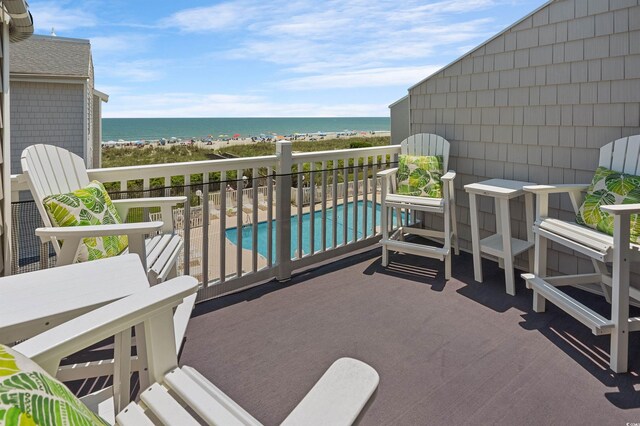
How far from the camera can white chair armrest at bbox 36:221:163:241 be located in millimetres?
1836

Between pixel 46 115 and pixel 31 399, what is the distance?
8.36 m

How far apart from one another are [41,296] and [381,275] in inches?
107

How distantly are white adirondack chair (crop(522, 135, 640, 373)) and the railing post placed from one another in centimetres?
183

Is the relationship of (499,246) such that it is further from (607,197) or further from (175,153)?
(175,153)

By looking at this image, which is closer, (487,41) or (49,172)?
(49,172)

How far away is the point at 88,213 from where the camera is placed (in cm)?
212

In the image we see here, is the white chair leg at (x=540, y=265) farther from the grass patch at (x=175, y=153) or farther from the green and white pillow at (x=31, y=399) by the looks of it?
the grass patch at (x=175, y=153)

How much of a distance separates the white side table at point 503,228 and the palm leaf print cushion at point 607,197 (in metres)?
0.48

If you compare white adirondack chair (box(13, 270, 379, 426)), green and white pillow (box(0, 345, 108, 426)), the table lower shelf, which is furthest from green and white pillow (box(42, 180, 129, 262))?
the table lower shelf

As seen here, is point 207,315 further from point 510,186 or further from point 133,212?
point 510,186

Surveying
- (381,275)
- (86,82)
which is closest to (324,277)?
(381,275)

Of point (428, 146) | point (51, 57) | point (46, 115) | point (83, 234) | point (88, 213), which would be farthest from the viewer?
point (51, 57)

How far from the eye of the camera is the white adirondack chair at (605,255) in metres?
2.15

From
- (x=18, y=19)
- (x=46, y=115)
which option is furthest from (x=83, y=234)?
(x=46, y=115)
